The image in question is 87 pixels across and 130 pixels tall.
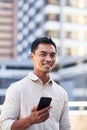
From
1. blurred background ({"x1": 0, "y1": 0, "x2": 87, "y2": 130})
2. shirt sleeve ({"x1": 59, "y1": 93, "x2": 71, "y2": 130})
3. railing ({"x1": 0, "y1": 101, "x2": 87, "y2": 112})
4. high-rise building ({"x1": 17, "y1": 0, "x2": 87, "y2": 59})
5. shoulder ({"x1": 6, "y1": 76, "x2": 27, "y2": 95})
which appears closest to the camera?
shoulder ({"x1": 6, "y1": 76, "x2": 27, "y2": 95})

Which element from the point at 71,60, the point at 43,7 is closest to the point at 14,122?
the point at 71,60

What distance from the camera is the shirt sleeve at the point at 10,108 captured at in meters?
1.17

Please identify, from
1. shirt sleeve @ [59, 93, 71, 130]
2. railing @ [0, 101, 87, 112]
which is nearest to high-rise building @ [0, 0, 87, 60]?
railing @ [0, 101, 87, 112]

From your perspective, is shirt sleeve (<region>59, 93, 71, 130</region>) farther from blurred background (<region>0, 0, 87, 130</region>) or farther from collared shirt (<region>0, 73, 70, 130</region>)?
blurred background (<region>0, 0, 87, 130</region>)

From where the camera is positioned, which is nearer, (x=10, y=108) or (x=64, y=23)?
(x=10, y=108)

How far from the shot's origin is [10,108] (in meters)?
1.18

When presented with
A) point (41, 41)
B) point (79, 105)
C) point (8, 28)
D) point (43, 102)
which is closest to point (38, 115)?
point (43, 102)

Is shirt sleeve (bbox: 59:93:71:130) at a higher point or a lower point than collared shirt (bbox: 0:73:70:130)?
lower

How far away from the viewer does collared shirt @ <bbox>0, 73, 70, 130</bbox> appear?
1185mm

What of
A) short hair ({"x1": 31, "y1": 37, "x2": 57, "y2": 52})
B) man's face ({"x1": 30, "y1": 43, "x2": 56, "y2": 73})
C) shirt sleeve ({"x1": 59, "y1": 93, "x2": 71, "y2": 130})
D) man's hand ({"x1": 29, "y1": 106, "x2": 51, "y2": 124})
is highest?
short hair ({"x1": 31, "y1": 37, "x2": 57, "y2": 52})

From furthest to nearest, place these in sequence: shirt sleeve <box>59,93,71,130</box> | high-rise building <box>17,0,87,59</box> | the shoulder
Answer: high-rise building <box>17,0,87,59</box> → shirt sleeve <box>59,93,71,130</box> → the shoulder

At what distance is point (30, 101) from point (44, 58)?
149 millimetres

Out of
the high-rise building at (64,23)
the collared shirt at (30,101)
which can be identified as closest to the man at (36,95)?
the collared shirt at (30,101)

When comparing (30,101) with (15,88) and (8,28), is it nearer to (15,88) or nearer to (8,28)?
(15,88)
